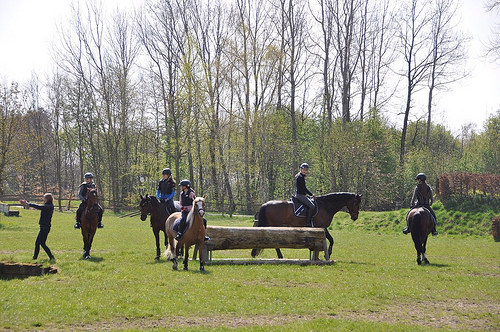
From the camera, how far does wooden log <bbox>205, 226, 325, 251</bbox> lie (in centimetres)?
1420

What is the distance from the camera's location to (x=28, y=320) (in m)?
7.90

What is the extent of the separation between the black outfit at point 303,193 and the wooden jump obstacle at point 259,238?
1524mm

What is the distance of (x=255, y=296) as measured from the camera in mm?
9906

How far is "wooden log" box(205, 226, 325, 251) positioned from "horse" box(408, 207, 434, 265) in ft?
10.2

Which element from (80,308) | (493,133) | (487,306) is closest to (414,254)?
(487,306)

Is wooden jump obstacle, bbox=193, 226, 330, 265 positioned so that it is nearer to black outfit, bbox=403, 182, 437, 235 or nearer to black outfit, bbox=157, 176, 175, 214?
black outfit, bbox=157, 176, 175, 214

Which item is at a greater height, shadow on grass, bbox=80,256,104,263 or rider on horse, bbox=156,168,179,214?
rider on horse, bbox=156,168,179,214

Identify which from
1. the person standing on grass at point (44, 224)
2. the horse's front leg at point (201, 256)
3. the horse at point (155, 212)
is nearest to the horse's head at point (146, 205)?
the horse at point (155, 212)

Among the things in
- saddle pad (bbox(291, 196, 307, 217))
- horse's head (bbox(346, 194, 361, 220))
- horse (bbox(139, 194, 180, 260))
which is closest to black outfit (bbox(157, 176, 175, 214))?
horse (bbox(139, 194, 180, 260))

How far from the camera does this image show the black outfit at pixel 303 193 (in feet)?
52.0

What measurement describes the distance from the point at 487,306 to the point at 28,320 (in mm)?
8739

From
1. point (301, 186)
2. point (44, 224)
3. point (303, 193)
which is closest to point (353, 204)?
point (303, 193)

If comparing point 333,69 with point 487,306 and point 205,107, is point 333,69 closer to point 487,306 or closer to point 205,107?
point 205,107

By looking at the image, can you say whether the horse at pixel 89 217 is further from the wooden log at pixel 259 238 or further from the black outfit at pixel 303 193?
the black outfit at pixel 303 193
